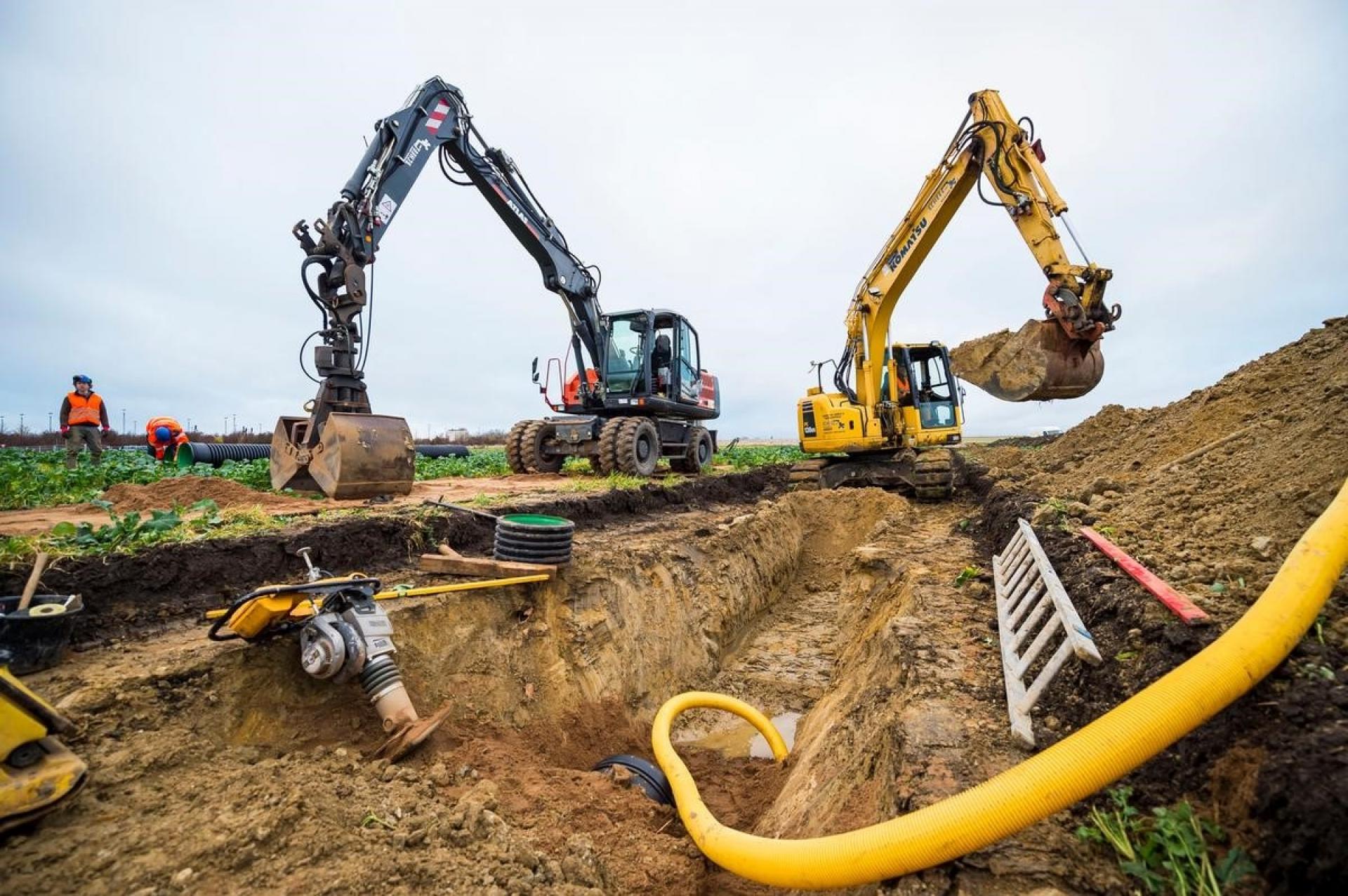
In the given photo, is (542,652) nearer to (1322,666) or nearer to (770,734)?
(770,734)

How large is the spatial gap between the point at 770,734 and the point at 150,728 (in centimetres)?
364

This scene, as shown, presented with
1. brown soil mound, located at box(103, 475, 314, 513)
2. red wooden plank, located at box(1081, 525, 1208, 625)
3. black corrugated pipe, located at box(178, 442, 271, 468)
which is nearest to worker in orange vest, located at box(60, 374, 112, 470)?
black corrugated pipe, located at box(178, 442, 271, 468)

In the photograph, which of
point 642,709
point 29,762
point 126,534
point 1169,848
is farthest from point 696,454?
point 1169,848

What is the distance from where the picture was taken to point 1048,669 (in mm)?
2773

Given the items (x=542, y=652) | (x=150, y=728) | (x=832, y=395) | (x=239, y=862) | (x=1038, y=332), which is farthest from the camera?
(x=832, y=395)

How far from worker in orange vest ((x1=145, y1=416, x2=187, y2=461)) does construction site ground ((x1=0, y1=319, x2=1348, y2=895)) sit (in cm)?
1155

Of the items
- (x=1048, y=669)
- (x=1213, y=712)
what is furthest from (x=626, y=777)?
(x=1213, y=712)

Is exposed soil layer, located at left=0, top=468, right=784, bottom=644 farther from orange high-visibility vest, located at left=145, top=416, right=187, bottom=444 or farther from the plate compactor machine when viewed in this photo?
orange high-visibility vest, located at left=145, top=416, right=187, bottom=444

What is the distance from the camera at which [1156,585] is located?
296 cm

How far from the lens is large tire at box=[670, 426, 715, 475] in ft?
49.1

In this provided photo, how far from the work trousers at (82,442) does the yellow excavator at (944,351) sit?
47.0 ft

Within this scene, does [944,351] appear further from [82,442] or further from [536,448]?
[82,442]

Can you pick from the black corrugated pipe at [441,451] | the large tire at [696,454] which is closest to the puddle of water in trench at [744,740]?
the large tire at [696,454]

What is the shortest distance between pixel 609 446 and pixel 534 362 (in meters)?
2.69
